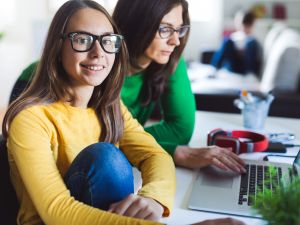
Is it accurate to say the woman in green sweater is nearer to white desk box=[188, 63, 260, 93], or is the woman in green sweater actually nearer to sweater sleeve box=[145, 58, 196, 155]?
sweater sleeve box=[145, 58, 196, 155]

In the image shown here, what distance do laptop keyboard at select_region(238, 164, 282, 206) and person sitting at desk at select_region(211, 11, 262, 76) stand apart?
326 centimetres

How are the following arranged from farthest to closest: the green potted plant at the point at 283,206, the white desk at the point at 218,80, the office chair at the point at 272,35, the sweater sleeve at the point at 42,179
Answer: the office chair at the point at 272,35 < the white desk at the point at 218,80 < the sweater sleeve at the point at 42,179 < the green potted plant at the point at 283,206

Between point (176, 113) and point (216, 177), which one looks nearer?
point (216, 177)

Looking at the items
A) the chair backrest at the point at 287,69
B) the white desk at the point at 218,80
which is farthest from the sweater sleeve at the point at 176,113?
the chair backrest at the point at 287,69

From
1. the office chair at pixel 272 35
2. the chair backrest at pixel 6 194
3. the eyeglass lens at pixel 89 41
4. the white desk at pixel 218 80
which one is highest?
the eyeglass lens at pixel 89 41

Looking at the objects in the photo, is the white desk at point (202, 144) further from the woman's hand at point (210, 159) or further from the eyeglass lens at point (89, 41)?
the eyeglass lens at point (89, 41)

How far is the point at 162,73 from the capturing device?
5.87ft

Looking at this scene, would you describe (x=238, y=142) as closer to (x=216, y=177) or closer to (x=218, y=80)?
(x=216, y=177)

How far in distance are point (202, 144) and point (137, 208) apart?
2.12 ft

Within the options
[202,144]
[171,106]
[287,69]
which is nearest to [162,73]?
[171,106]

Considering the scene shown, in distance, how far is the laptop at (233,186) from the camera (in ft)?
3.59

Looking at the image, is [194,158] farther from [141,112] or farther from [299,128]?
[299,128]

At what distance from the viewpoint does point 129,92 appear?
70.7 inches

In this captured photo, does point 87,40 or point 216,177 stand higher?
point 87,40
